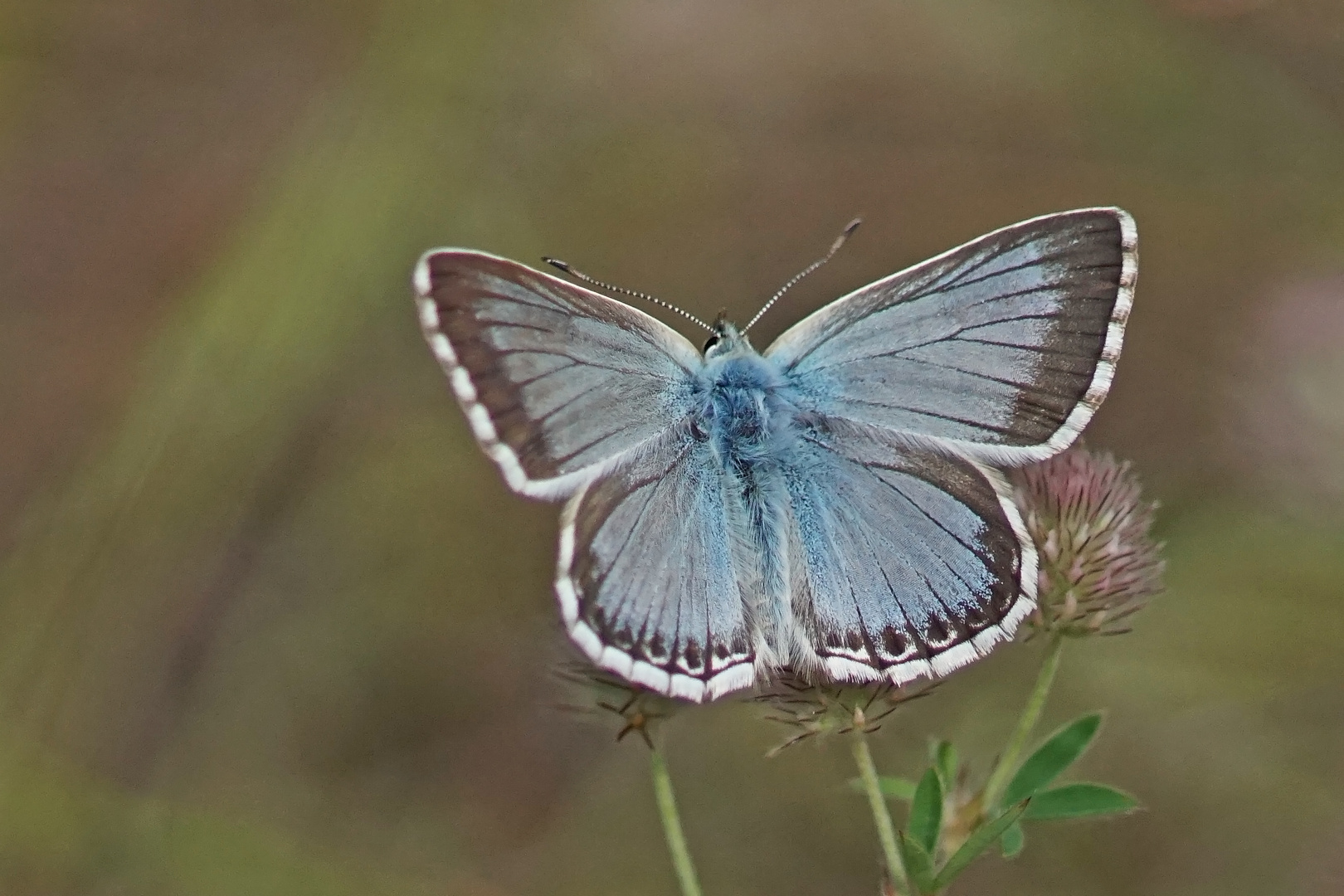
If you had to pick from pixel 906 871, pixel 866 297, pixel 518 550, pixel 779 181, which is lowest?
pixel 906 871

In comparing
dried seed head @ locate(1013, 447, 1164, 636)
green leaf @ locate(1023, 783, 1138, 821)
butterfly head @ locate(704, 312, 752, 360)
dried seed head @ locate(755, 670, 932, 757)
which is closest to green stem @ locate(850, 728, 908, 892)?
dried seed head @ locate(755, 670, 932, 757)

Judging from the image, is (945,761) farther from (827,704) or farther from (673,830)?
(673,830)

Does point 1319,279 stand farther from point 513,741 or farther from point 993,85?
point 513,741

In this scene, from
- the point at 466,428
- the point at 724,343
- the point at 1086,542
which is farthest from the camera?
the point at 466,428

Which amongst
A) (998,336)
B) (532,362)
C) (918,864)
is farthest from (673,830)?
(998,336)

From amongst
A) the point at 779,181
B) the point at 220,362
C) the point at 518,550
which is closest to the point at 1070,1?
the point at 779,181

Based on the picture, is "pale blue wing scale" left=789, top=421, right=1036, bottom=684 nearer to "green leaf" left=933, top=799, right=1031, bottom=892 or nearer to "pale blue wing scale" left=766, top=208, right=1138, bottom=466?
"pale blue wing scale" left=766, top=208, right=1138, bottom=466

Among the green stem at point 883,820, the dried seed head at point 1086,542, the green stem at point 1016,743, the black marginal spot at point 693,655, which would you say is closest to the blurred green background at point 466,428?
the black marginal spot at point 693,655
